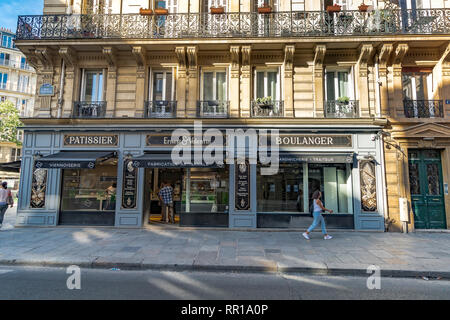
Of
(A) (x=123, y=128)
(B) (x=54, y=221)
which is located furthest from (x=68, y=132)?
(B) (x=54, y=221)

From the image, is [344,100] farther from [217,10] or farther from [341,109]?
[217,10]

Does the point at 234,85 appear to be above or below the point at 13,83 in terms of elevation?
below

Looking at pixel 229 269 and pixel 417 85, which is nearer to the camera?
pixel 229 269

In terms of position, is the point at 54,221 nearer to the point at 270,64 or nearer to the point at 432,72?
the point at 270,64

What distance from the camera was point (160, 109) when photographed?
10477mm

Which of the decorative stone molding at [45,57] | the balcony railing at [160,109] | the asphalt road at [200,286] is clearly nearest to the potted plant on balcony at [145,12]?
the balcony railing at [160,109]

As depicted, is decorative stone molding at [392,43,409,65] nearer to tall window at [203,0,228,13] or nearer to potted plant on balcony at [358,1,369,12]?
potted plant on balcony at [358,1,369,12]

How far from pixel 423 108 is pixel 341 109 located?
330 centimetres

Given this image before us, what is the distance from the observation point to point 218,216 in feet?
32.4

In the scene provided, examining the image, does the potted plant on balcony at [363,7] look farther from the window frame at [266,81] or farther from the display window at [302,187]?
the display window at [302,187]

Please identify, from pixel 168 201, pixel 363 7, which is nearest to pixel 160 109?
pixel 168 201

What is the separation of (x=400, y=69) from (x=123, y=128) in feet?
37.5

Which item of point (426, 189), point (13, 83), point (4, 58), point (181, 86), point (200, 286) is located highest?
point (4, 58)

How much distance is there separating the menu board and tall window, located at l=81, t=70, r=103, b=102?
22.3 feet
